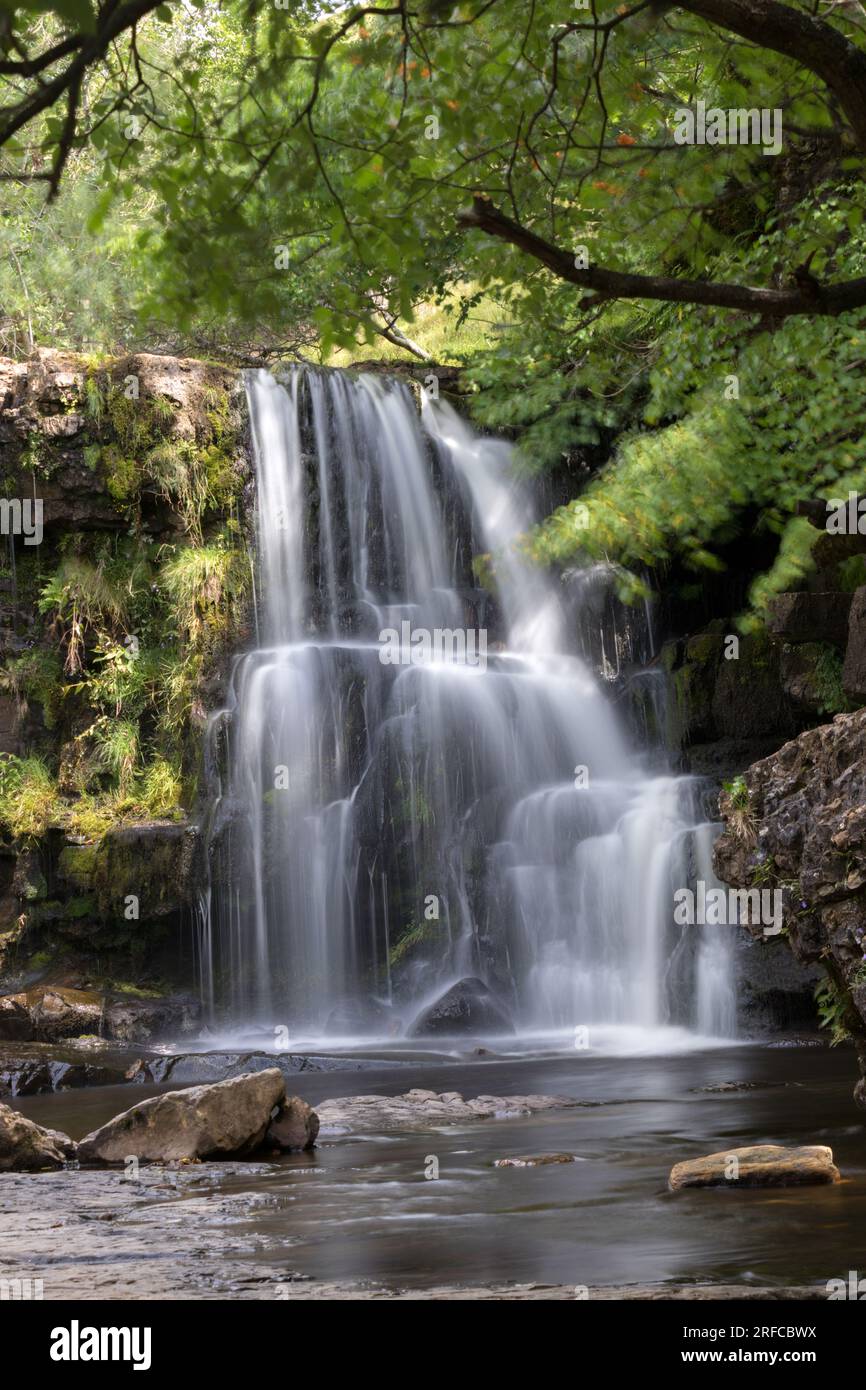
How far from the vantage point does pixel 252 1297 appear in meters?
4.66

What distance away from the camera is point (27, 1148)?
827 centimetres

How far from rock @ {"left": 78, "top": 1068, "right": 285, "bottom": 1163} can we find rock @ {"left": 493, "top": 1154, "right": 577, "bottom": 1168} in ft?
4.81

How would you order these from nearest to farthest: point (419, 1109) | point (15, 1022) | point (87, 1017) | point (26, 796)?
point (419, 1109), point (15, 1022), point (87, 1017), point (26, 796)

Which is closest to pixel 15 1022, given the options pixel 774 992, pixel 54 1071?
pixel 54 1071

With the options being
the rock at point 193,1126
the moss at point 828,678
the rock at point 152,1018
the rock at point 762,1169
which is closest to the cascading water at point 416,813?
the rock at point 152,1018

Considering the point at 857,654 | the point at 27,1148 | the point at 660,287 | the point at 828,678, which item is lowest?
the point at 27,1148

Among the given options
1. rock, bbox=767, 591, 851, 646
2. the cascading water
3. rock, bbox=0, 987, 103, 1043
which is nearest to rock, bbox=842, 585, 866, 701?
rock, bbox=767, 591, 851, 646

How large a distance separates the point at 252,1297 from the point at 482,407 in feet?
53.3

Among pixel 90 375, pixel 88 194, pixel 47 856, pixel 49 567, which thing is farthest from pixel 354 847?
pixel 88 194

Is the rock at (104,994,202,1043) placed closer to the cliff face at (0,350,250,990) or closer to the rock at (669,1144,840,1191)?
the cliff face at (0,350,250,990)

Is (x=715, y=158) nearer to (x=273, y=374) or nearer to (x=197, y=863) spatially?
(x=197, y=863)

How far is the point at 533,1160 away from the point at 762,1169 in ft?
4.65

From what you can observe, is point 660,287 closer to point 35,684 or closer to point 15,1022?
point 15,1022

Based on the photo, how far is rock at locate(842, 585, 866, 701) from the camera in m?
10.4
